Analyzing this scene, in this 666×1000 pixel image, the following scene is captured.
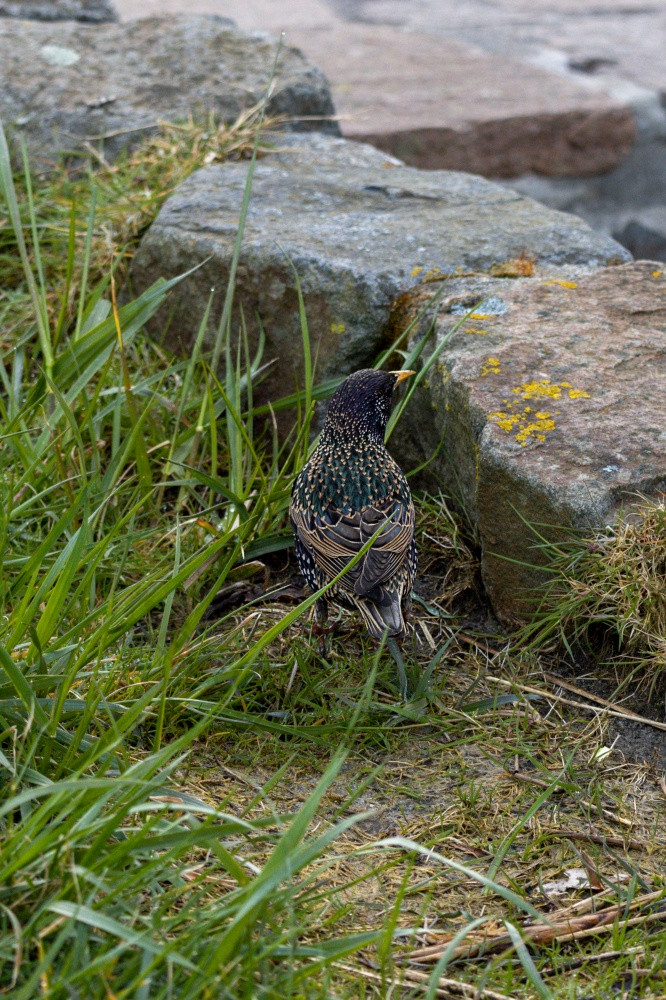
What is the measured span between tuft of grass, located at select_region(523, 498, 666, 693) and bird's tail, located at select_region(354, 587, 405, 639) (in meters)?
0.42

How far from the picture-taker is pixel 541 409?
338cm

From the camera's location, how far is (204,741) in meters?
2.90

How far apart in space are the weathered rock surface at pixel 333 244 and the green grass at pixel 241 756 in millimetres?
191

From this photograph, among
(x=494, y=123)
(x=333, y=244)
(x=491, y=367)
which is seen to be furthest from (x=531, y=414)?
(x=494, y=123)

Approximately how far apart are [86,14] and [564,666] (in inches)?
187

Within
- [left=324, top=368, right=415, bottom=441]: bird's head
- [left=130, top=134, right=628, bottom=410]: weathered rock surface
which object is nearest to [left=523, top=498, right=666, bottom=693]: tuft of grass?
[left=324, top=368, right=415, bottom=441]: bird's head

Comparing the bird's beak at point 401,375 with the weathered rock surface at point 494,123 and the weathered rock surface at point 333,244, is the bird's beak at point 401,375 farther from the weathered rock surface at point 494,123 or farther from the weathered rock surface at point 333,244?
the weathered rock surface at point 494,123

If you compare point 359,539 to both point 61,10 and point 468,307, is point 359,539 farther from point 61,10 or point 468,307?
point 61,10

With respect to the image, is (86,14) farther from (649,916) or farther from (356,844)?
(649,916)

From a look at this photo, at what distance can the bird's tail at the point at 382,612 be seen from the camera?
302 cm

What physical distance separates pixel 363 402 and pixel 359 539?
0.54 metres

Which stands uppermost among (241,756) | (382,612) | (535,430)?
(535,430)

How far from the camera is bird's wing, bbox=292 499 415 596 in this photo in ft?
9.98

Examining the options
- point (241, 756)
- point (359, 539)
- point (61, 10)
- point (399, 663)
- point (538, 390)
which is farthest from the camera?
point (61, 10)
